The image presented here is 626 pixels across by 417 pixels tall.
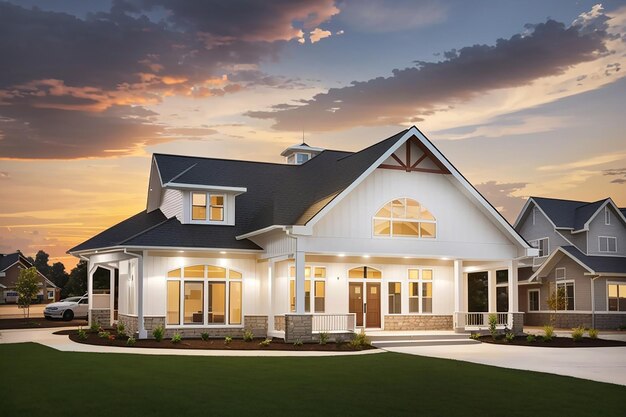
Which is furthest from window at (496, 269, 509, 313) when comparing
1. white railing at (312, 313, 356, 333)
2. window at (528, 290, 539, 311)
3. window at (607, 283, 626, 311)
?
white railing at (312, 313, 356, 333)

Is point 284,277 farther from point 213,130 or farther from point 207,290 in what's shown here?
point 213,130

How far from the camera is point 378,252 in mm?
28000

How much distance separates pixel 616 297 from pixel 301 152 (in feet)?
66.7

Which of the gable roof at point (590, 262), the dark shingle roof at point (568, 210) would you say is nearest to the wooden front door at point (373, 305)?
the gable roof at point (590, 262)

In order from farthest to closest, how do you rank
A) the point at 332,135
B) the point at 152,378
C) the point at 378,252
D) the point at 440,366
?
the point at 332,135, the point at 378,252, the point at 440,366, the point at 152,378

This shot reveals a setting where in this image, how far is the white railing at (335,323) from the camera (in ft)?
89.5

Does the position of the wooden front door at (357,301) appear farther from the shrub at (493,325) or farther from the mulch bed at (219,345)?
the shrub at (493,325)

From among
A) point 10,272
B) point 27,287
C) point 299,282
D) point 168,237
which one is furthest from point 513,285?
point 10,272

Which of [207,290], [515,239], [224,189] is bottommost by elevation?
[207,290]

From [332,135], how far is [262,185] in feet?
30.4

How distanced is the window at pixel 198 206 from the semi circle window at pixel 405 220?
757 cm

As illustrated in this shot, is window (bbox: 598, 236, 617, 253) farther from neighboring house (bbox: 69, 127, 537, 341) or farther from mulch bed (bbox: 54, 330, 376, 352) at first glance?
mulch bed (bbox: 54, 330, 376, 352)

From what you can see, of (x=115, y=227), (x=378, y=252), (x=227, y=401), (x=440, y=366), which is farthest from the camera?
(x=115, y=227)

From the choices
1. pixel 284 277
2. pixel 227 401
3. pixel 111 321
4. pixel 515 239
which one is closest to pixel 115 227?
pixel 111 321
